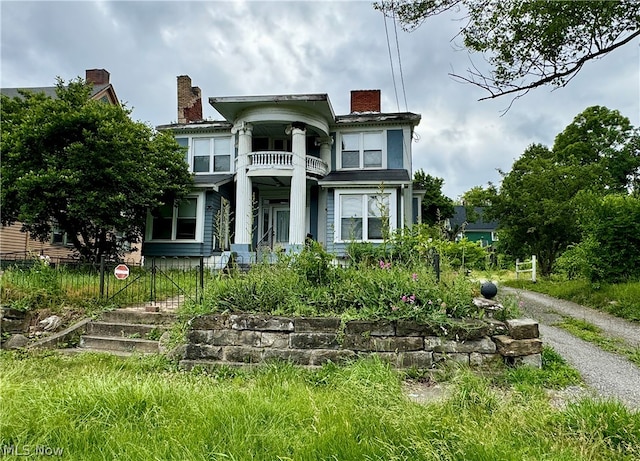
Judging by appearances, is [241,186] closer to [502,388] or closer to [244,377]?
[244,377]

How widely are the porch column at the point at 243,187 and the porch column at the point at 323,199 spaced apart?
8.75 feet

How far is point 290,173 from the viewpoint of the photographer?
42.4ft

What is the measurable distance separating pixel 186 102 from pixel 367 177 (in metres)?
8.73

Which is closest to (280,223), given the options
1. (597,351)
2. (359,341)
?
(359,341)

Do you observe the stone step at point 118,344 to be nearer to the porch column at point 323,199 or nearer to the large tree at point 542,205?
the porch column at point 323,199

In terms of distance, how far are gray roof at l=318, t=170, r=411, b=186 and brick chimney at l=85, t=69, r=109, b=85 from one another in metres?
14.0

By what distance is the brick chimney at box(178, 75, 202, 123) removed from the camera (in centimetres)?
1592

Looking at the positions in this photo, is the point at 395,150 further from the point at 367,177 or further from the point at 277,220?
the point at 277,220

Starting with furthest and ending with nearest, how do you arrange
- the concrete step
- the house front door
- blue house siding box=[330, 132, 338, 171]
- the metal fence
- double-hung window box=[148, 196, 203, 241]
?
the house front door < blue house siding box=[330, 132, 338, 171] < double-hung window box=[148, 196, 203, 241] < the metal fence < the concrete step

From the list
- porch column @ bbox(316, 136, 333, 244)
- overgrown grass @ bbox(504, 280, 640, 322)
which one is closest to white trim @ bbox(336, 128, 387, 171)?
porch column @ bbox(316, 136, 333, 244)

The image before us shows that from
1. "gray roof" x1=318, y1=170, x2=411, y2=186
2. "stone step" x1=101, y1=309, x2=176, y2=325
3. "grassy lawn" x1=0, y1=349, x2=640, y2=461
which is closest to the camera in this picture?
"grassy lawn" x1=0, y1=349, x2=640, y2=461

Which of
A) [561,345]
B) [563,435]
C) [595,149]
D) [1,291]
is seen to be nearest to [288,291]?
[563,435]

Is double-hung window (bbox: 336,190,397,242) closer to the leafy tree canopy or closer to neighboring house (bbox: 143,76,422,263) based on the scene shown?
neighboring house (bbox: 143,76,422,263)

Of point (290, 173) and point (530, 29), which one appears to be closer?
point (530, 29)
